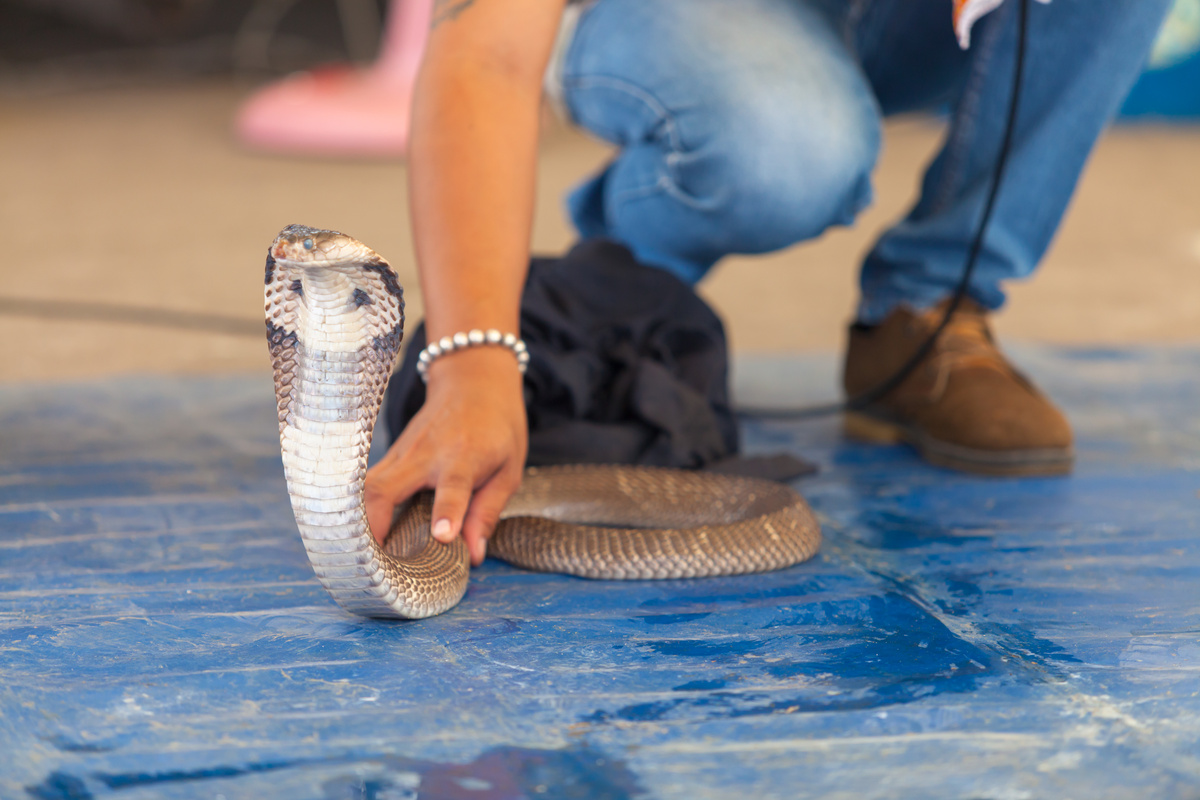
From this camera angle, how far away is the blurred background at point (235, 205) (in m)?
2.82

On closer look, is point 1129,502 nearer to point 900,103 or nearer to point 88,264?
point 900,103

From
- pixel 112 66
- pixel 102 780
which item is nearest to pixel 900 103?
pixel 102 780

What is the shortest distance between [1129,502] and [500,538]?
Result: 0.83 m

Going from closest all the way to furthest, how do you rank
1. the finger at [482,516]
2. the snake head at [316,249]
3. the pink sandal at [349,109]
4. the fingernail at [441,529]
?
1. the snake head at [316,249]
2. the fingernail at [441,529]
3. the finger at [482,516]
4. the pink sandal at [349,109]

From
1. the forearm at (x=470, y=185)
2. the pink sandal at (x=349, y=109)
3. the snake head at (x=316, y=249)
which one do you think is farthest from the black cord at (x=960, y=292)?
the pink sandal at (x=349, y=109)

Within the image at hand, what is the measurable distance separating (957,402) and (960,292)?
0.18 meters

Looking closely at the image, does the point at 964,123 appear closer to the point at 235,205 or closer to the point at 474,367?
the point at 474,367

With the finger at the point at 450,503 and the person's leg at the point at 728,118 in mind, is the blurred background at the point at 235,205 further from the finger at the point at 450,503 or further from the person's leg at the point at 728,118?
the finger at the point at 450,503

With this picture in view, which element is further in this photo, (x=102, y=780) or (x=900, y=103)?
(x=900, y=103)

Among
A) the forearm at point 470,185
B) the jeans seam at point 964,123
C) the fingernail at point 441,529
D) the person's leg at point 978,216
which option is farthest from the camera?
the jeans seam at point 964,123

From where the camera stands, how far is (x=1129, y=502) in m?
1.53

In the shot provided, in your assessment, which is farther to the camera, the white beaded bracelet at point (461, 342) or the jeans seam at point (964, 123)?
the jeans seam at point (964, 123)

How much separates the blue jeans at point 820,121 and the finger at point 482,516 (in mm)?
776

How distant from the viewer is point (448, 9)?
1.45m
